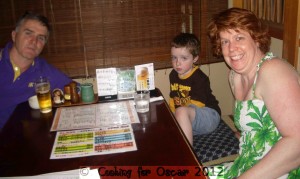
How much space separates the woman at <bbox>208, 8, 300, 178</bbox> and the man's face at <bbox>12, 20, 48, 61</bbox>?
51.5 inches

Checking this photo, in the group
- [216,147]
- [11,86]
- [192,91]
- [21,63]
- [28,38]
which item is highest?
[28,38]

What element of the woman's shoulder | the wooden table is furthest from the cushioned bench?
the woman's shoulder

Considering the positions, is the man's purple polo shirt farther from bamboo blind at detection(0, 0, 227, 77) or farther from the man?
bamboo blind at detection(0, 0, 227, 77)

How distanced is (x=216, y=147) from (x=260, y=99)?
70 cm

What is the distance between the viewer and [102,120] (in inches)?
59.3

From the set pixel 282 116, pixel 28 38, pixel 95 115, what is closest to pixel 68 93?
pixel 95 115

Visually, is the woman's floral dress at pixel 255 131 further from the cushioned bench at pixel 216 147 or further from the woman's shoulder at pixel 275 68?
the cushioned bench at pixel 216 147

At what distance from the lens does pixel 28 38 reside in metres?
2.10

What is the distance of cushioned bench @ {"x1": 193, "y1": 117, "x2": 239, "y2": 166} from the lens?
183 cm

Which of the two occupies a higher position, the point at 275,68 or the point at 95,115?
the point at 275,68

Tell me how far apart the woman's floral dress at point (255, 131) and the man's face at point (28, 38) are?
148cm

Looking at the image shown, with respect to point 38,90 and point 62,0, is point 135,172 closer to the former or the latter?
point 38,90

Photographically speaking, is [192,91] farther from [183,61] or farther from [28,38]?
[28,38]

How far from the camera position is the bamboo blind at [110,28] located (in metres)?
2.63
